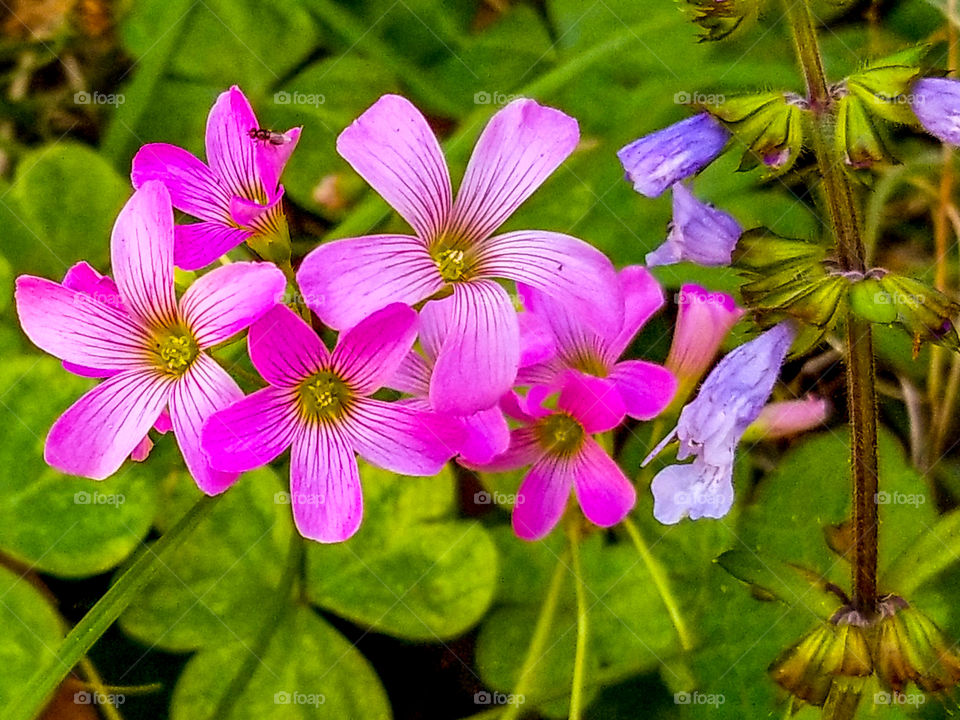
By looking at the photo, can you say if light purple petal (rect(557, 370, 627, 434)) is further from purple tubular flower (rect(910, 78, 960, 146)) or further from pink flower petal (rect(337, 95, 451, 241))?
purple tubular flower (rect(910, 78, 960, 146))

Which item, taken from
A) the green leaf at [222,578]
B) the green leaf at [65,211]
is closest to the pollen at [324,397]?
the green leaf at [222,578]

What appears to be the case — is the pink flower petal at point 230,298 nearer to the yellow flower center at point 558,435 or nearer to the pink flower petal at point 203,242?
the pink flower petal at point 203,242

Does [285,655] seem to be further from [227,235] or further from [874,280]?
[874,280]

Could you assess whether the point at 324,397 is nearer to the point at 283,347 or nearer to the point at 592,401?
the point at 283,347

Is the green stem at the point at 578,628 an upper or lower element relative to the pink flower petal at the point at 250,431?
lower

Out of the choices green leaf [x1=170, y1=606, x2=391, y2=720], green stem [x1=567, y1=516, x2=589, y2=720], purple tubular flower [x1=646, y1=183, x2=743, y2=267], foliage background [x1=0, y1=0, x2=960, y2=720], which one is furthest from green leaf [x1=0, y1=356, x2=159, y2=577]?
purple tubular flower [x1=646, y1=183, x2=743, y2=267]

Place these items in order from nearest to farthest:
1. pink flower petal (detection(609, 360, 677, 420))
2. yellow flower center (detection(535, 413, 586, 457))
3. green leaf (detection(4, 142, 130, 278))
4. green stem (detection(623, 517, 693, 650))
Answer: pink flower petal (detection(609, 360, 677, 420)) → yellow flower center (detection(535, 413, 586, 457)) → green stem (detection(623, 517, 693, 650)) → green leaf (detection(4, 142, 130, 278))
